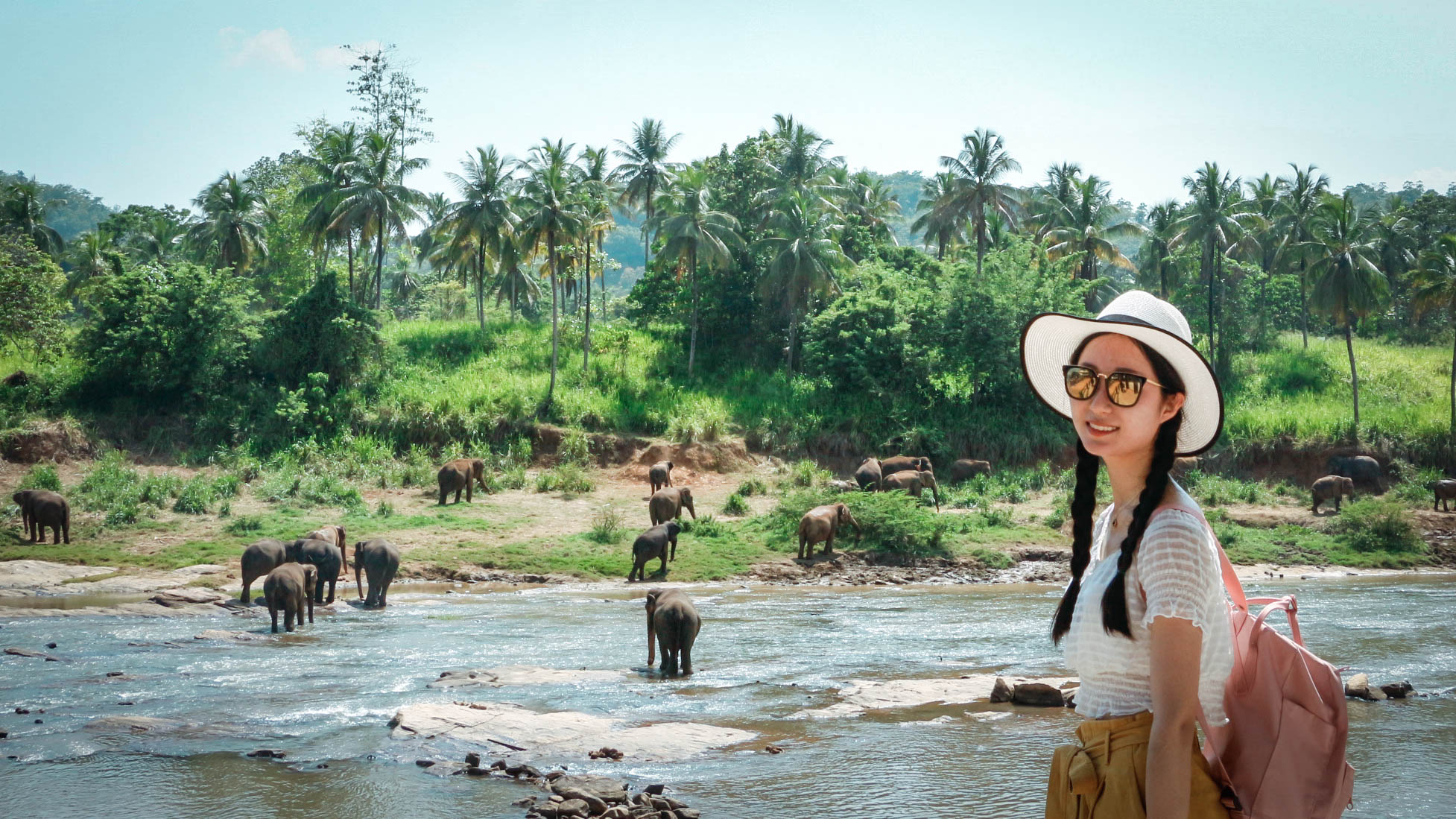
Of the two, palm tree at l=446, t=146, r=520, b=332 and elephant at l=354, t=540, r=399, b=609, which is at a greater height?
palm tree at l=446, t=146, r=520, b=332

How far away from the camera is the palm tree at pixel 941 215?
5469 centimetres

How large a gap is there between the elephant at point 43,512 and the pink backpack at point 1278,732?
25372mm

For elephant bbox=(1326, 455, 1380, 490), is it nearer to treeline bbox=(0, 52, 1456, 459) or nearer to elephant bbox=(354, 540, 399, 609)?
treeline bbox=(0, 52, 1456, 459)

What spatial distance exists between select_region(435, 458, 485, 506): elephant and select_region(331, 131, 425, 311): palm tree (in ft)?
58.7

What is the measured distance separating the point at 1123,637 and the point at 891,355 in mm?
38558

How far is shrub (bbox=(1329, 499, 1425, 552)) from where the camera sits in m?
28.1

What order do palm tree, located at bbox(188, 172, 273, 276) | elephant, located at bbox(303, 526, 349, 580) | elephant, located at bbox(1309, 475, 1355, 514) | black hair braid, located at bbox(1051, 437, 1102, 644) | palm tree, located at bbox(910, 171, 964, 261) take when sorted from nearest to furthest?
black hair braid, located at bbox(1051, 437, 1102, 644), elephant, located at bbox(303, 526, 349, 580), elephant, located at bbox(1309, 475, 1355, 514), palm tree, located at bbox(188, 172, 273, 276), palm tree, located at bbox(910, 171, 964, 261)

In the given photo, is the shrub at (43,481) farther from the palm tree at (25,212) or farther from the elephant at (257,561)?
the palm tree at (25,212)

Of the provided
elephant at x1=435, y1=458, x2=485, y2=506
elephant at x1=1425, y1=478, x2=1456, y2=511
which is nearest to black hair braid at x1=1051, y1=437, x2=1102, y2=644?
elephant at x1=435, y1=458, x2=485, y2=506

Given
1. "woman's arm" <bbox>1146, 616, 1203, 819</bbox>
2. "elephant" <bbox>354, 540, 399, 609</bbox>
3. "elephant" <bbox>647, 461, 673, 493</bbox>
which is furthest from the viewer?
"elephant" <bbox>647, 461, 673, 493</bbox>

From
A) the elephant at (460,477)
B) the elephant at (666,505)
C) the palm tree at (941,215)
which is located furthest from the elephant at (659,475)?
the palm tree at (941,215)

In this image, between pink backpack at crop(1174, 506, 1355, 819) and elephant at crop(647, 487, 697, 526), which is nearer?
pink backpack at crop(1174, 506, 1355, 819)

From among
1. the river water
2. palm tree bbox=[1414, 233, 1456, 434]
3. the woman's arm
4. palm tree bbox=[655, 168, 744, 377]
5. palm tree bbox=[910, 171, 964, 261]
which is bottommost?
the river water

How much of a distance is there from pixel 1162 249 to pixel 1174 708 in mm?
65622
